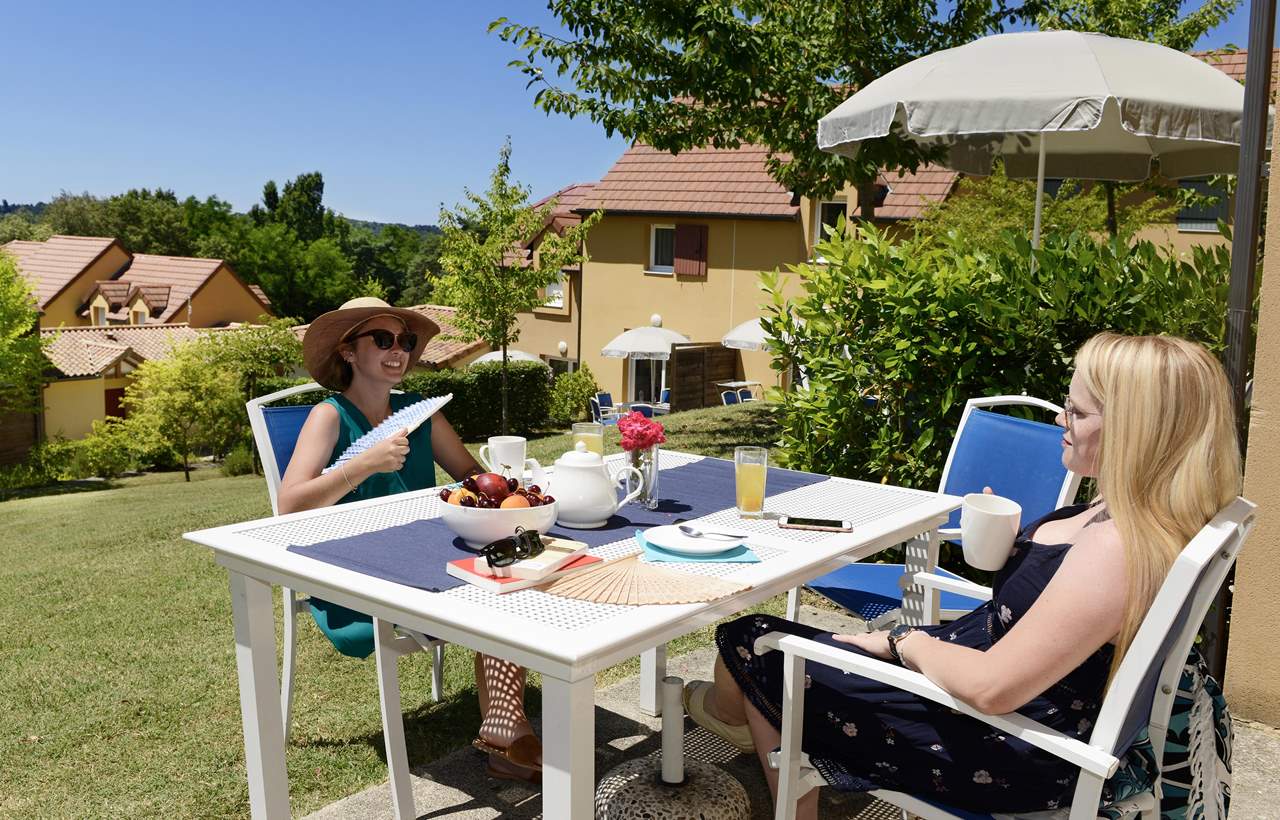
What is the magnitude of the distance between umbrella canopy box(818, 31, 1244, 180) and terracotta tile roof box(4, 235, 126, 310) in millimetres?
55343

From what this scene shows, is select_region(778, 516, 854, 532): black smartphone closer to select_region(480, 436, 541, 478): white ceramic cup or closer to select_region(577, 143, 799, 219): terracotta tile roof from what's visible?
select_region(480, 436, 541, 478): white ceramic cup

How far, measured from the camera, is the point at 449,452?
354 cm

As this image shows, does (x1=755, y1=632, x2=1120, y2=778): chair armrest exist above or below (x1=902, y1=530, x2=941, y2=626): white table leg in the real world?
above

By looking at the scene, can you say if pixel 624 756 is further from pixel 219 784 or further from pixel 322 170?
pixel 322 170

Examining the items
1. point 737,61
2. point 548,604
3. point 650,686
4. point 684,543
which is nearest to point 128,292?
point 737,61

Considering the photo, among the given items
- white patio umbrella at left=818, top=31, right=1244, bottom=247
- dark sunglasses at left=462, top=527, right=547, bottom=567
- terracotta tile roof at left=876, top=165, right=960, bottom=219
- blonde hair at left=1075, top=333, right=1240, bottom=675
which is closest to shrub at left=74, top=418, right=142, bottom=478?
terracotta tile roof at left=876, top=165, right=960, bottom=219

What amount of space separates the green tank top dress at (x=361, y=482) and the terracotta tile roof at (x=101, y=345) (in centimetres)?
3664

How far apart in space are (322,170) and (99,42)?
5647cm

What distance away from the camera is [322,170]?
314 feet

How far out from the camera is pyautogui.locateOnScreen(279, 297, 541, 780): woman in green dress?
9.79ft

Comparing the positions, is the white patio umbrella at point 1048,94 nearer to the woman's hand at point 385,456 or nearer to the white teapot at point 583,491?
the white teapot at point 583,491

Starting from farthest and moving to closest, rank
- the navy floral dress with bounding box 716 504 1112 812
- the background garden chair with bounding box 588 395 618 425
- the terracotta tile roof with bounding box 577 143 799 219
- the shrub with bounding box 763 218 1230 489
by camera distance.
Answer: the terracotta tile roof with bounding box 577 143 799 219 < the background garden chair with bounding box 588 395 618 425 < the shrub with bounding box 763 218 1230 489 < the navy floral dress with bounding box 716 504 1112 812

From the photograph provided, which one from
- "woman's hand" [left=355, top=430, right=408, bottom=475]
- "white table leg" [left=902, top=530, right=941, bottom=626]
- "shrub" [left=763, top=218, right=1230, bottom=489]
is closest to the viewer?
"woman's hand" [left=355, top=430, right=408, bottom=475]

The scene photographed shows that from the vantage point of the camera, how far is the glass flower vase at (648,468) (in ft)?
9.02
